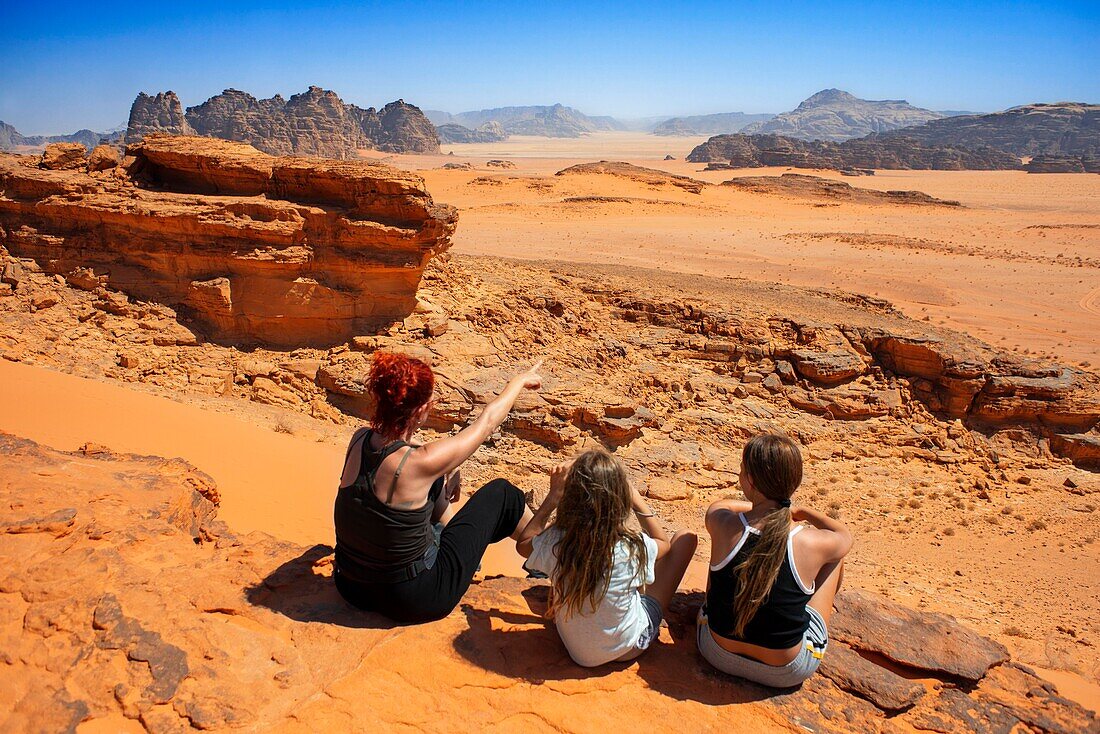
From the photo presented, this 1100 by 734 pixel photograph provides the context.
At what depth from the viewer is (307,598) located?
3662mm

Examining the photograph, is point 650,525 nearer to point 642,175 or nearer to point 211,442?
point 211,442

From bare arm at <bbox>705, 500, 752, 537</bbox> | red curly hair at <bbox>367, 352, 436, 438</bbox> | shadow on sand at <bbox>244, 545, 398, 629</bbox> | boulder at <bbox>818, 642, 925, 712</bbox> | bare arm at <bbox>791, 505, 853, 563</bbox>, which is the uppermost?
red curly hair at <bbox>367, 352, 436, 438</bbox>

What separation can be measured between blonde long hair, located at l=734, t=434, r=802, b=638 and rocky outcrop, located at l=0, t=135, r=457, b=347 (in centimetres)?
783

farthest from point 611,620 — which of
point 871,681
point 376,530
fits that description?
point 871,681

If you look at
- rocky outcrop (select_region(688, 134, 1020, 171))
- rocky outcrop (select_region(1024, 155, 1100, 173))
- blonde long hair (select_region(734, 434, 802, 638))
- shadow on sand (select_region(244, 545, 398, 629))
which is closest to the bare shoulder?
blonde long hair (select_region(734, 434, 802, 638))

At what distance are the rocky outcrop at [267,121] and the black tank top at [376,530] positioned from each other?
7103 cm

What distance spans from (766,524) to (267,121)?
80201mm

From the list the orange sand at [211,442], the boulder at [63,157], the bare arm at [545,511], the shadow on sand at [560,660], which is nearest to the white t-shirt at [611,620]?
the shadow on sand at [560,660]

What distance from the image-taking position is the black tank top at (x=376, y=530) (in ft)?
10.6

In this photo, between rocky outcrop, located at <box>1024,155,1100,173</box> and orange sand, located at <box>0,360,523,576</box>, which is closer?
orange sand, located at <box>0,360,523,576</box>

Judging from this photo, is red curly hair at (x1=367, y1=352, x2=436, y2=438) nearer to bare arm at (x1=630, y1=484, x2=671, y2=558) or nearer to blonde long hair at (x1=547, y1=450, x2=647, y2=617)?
blonde long hair at (x1=547, y1=450, x2=647, y2=617)

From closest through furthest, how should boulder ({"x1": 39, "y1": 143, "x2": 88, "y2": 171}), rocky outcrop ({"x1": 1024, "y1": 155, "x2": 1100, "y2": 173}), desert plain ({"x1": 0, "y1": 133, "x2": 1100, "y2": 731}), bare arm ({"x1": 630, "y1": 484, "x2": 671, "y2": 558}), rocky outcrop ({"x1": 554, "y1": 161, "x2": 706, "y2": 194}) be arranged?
bare arm ({"x1": 630, "y1": 484, "x2": 671, "y2": 558}), desert plain ({"x1": 0, "y1": 133, "x2": 1100, "y2": 731}), boulder ({"x1": 39, "y1": 143, "x2": 88, "y2": 171}), rocky outcrop ({"x1": 554, "y1": 161, "x2": 706, "y2": 194}), rocky outcrop ({"x1": 1024, "y1": 155, "x2": 1100, "y2": 173})

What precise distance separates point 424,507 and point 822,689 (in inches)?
83.4

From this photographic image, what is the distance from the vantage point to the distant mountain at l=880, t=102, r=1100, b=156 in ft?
302
